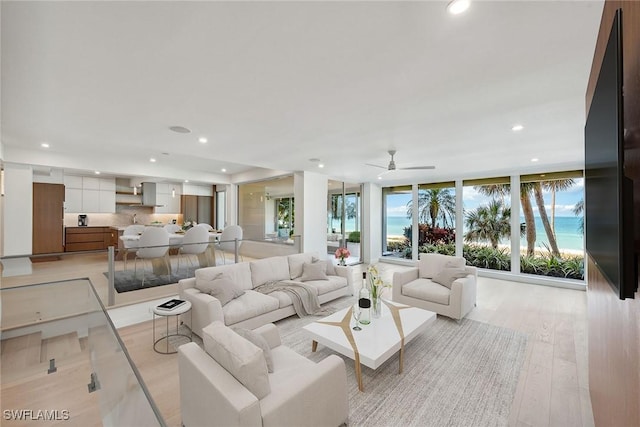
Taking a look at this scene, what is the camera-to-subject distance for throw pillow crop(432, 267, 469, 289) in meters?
3.94

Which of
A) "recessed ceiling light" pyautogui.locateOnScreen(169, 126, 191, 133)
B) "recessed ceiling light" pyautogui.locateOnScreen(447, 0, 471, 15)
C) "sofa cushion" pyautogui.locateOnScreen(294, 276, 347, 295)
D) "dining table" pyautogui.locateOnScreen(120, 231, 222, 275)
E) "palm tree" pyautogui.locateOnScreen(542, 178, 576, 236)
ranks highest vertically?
"recessed ceiling light" pyautogui.locateOnScreen(169, 126, 191, 133)

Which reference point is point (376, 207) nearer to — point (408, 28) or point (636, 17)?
point (408, 28)

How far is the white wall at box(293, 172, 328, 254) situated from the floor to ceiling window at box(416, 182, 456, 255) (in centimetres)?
298

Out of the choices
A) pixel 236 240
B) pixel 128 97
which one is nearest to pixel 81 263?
pixel 236 240

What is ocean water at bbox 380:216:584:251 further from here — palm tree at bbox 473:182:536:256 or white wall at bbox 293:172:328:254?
white wall at bbox 293:172:328:254

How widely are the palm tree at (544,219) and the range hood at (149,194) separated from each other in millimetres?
10474

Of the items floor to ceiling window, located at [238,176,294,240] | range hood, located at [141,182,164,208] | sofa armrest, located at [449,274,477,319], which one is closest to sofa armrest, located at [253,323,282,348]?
sofa armrest, located at [449,274,477,319]

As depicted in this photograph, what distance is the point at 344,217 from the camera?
7.82 meters

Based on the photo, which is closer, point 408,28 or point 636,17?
point 636,17

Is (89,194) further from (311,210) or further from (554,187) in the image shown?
(554,187)

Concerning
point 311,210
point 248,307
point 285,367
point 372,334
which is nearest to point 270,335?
point 285,367

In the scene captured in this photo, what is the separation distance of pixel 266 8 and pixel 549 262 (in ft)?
23.7

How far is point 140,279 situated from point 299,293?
267 cm

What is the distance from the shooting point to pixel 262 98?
2.53 m
